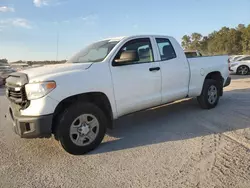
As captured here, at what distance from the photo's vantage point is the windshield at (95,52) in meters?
4.46

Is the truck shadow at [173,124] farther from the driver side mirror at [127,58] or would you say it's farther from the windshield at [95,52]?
the windshield at [95,52]

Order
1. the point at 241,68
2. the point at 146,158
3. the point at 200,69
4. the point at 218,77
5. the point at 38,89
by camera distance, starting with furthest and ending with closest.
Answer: the point at 241,68, the point at 218,77, the point at 200,69, the point at 146,158, the point at 38,89

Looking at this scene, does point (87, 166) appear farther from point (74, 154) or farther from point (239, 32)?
point (239, 32)

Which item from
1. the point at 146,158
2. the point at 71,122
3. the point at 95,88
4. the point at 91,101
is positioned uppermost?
the point at 95,88

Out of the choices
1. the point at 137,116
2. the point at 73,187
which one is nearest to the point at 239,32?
the point at 137,116

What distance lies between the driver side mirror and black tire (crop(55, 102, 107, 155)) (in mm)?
888

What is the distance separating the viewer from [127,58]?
4188 mm

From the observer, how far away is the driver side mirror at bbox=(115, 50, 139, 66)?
13.7 feet

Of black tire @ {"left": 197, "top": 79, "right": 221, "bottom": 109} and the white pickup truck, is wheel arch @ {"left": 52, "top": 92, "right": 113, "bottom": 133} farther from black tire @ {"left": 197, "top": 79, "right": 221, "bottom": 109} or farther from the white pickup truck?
black tire @ {"left": 197, "top": 79, "right": 221, "bottom": 109}

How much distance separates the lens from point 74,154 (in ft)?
12.6

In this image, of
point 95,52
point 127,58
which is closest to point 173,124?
point 127,58

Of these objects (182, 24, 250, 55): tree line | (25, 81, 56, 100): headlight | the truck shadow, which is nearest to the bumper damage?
(25, 81, 56, 100): headlight

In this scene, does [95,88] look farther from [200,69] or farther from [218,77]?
[218,77]

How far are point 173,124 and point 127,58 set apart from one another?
1.88 meters
